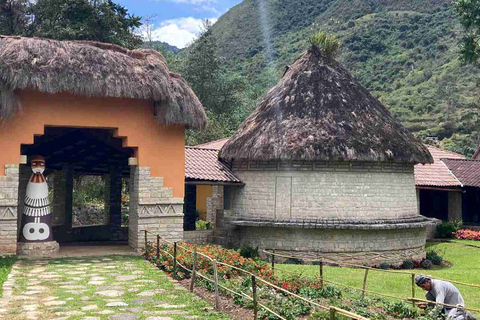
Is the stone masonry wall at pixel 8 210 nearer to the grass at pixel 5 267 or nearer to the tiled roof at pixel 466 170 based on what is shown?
the grass at pixel 5 267

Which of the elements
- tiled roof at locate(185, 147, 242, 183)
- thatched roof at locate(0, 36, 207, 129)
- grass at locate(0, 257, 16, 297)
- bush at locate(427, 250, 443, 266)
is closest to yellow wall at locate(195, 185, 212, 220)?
tiled roof at locate(185, 147, 242, 183)

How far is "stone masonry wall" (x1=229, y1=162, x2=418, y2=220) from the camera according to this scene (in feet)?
54.6

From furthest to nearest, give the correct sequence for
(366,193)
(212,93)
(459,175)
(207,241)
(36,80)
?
(212,93) < (459,175) < (207,241) < (366,193) < (36,80)

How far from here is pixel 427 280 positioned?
798cm

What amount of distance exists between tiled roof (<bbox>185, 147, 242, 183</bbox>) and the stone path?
505 cm

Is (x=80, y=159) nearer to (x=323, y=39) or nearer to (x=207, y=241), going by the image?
(x=207, y=241)

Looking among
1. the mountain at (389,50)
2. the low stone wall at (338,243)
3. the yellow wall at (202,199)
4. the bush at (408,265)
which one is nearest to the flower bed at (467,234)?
the low stone wall at (338,243)

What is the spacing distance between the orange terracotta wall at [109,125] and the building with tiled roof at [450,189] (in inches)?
490

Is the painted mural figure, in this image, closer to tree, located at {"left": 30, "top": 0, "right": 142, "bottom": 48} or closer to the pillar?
tree, located at {"left": 30, "top": 0, "right": 142, "bottom": 48}

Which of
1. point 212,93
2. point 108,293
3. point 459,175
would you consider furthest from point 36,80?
point 212,93

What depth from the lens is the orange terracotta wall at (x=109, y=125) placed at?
13328mm

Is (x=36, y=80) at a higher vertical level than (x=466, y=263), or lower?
higher

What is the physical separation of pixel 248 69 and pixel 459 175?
3349 cm

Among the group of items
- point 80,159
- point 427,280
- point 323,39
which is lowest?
point 427,280
